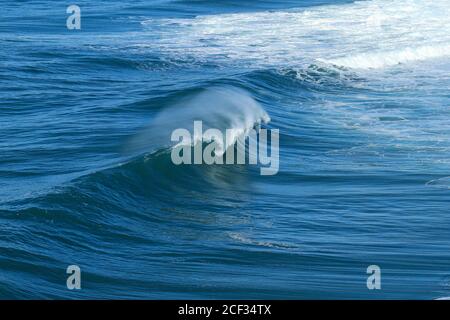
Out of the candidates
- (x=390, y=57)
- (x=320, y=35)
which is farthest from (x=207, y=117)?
(x=320, y=35)

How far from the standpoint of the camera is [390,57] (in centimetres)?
2503

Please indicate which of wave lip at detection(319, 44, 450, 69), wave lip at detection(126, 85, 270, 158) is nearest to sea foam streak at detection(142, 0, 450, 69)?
wave lip at detection(319, 44, 450, 69)

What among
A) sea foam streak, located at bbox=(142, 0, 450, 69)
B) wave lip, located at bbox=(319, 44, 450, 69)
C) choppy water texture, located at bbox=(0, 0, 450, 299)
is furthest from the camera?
sea foam streak, located at bbox=(142, 0, 450, 69)

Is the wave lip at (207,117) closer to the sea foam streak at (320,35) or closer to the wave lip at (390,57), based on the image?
the sea foam streak at (320,35)

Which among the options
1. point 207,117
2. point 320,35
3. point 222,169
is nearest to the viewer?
point 222,169

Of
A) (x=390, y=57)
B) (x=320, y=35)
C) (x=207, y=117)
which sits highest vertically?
(x=320, y=35)

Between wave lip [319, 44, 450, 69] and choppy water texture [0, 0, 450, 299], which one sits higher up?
wave lip [319, 44, 450, 69]

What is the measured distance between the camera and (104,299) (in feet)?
31.6

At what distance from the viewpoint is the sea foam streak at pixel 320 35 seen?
24.7m

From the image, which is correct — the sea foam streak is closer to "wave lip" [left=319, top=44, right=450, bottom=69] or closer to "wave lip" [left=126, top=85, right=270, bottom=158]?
"wave lip" [left=319, top=44, right=450, bottom=69]

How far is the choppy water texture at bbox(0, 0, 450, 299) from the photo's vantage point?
10422mm

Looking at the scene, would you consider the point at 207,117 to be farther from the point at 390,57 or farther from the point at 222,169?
the point at 390,57

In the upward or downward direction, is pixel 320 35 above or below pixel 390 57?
above

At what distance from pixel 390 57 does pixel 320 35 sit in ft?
11.8
